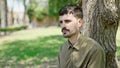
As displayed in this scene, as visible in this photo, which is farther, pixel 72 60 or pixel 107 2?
pixel 107 2

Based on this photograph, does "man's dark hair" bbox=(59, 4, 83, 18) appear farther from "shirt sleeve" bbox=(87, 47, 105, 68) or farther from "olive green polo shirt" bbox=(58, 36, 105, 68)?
"shirt sleeve" bbox=(87, 47, 105, 68)

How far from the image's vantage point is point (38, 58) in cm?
1032

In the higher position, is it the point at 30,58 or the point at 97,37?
the point at 97,37

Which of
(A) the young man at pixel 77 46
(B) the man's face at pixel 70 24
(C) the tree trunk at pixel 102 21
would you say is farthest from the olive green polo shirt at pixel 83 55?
(C) the tree trunk at pixel 102 21

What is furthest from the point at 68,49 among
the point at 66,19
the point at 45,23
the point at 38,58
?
the point at 45,23

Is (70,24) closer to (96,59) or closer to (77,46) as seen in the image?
(77,46)

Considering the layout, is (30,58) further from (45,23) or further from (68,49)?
(45,23)

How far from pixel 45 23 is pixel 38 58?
43.5 meters

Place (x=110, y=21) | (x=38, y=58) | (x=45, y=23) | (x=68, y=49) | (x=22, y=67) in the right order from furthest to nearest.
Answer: (x=45, y=23), (x=38, y=58), (x=22, y=67), (x=110, y=21), (x=68, y=49)

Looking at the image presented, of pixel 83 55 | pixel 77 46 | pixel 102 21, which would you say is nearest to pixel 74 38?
pixel 77 46

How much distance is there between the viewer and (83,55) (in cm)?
286

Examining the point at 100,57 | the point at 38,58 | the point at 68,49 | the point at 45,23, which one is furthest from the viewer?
the point at 45,23

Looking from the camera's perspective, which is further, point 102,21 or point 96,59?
point 102,21

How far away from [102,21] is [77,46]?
1.81 metres
